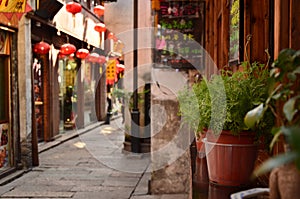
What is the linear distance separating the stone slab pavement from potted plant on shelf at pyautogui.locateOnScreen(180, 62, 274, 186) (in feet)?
14.0

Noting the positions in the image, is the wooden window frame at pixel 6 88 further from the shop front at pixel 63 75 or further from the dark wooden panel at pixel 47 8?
the dark wooden panel at pixel 47 8

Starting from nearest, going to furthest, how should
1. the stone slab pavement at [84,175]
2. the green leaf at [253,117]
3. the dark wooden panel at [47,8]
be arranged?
1. the green leaf at [253,117]
2. the stone slab pavement at [84,175]
3. the dark wooden panel at [47,8]

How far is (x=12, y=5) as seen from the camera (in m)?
7.99

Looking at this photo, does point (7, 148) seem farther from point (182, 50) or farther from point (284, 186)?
point (284, 186)

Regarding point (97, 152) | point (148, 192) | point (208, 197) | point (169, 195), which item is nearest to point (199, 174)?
point (208, 197)

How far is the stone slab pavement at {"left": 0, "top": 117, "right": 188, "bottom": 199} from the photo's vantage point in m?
7.07

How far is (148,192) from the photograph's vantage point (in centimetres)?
693

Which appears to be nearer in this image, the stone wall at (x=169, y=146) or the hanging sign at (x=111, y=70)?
the stone wall at (x=169, y=146)

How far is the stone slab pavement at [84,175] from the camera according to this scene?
23.2ft

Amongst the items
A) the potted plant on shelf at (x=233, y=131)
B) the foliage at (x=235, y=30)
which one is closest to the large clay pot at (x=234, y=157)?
the potted plant on shelf at (x=233, y=131)

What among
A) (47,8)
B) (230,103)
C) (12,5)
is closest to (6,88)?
(12,5)

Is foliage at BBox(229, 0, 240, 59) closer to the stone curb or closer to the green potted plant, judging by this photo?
the green potted plant

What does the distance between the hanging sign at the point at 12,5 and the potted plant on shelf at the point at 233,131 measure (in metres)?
6.57

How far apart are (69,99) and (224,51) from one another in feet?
39.3
